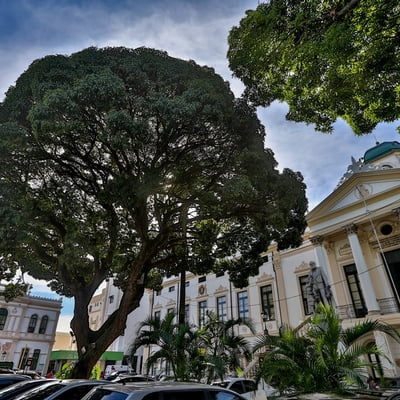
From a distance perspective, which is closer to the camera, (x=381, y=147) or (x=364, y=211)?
(x=364, y=211)

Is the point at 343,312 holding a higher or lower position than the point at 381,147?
lower

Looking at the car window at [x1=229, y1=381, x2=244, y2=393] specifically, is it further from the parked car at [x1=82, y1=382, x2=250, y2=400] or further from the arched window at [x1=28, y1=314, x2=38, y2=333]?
the arched window at [x1=28, y1=314, x2=38, y2=333]

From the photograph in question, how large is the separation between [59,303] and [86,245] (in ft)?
88.4

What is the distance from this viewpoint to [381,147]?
18766 millimetres

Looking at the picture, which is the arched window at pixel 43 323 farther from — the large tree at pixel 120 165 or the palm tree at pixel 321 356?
the palm tree at pixel 321 356

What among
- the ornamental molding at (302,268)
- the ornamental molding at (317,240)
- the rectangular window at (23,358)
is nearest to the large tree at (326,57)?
the ornamental molding at (317,240)

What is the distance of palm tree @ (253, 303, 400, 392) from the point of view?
5348 millimetres

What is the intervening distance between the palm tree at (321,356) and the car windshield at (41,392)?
417cm

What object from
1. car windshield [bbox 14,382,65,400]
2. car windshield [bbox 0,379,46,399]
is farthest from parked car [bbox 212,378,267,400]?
car windshield [bbox 14,382,65,400]

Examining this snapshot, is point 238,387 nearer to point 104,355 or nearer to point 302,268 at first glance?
point 302,268

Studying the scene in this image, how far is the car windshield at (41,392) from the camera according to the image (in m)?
5.15

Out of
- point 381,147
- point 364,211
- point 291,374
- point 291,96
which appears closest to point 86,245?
point 291,374

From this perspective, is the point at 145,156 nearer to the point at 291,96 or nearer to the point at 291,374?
the point at 291,96

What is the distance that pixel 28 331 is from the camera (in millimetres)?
28016
